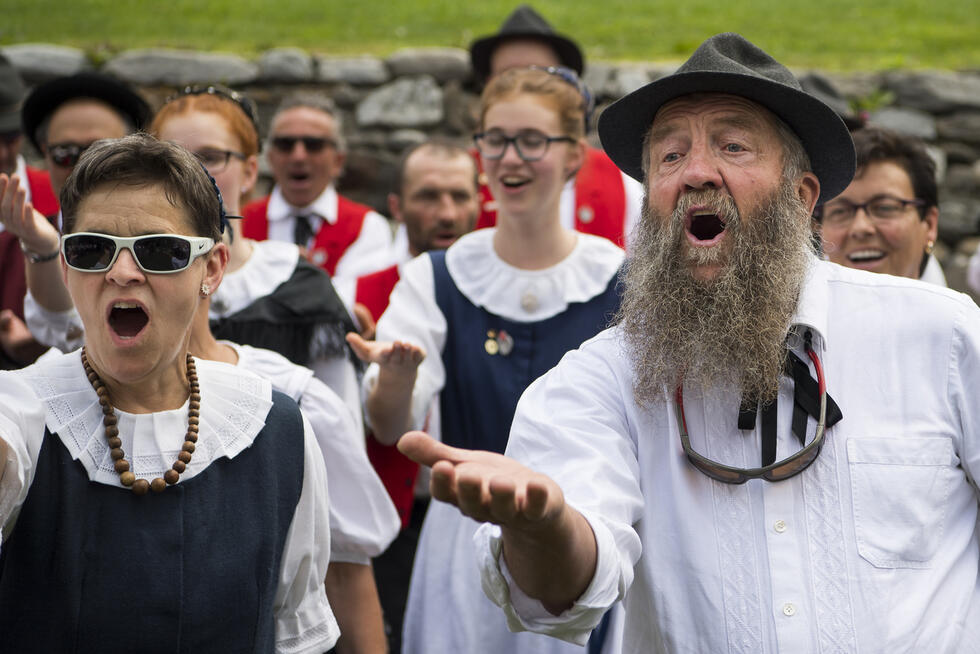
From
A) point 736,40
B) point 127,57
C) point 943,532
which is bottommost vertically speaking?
point 943,532

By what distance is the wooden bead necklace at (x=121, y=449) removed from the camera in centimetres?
227

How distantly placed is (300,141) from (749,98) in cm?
346

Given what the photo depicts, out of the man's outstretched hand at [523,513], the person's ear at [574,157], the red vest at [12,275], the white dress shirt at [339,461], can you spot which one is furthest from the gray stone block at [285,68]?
the man's outstretched hand at [523,513]

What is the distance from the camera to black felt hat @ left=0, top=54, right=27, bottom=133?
5.04 m

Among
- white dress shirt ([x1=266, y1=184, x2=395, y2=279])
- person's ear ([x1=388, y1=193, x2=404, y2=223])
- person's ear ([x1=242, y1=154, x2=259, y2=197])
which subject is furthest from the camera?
white dress shirt ([x1=266, y1=184, x2=395, y2=279])

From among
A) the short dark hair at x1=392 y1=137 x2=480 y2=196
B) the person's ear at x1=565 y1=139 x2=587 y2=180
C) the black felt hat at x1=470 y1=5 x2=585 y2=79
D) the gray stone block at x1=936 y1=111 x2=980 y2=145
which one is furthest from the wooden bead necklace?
the gray stone block at x1=936 y1=111 x2=980 y2=145

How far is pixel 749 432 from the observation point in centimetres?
234

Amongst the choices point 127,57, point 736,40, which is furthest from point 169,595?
point 127,57

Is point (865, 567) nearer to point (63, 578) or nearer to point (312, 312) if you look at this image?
point (63, 578)

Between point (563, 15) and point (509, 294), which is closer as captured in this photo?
point (509, 294)

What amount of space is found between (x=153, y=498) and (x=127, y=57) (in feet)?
21.8

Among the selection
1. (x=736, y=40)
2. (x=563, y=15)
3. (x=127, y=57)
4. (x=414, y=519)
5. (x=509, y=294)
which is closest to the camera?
(x=736, y=40)

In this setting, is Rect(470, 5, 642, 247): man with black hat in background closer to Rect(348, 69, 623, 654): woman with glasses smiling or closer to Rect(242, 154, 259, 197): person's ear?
Rect(348, 69, 623, 654): woman with glasses smiling

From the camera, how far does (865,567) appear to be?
218 centimetres
